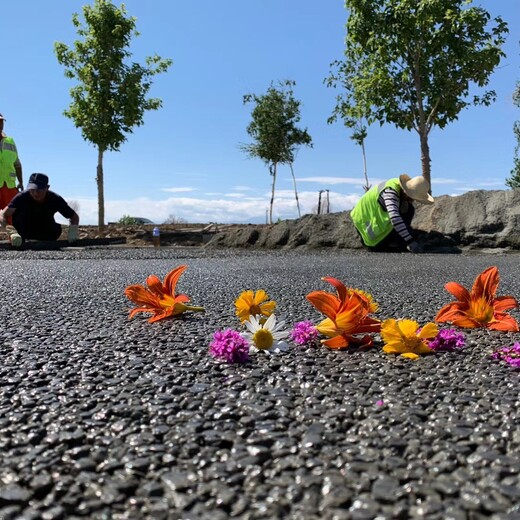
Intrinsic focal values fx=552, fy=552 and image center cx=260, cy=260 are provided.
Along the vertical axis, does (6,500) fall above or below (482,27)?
below

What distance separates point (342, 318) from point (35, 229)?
905 centimetres

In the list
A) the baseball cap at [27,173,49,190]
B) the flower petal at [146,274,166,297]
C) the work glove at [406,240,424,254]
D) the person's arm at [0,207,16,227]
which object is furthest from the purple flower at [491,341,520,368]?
the person's arm at [0,207,16,227]

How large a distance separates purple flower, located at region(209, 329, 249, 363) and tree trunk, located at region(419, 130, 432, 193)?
1253 centimetres

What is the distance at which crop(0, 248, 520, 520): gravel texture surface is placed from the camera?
0.77 metres

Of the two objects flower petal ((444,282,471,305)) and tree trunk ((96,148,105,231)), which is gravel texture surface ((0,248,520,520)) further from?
tree trunk ((96,148,105,231))

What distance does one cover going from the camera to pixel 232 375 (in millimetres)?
1391

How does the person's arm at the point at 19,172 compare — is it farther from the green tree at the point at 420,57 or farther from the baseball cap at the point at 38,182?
the green tree at the point at 420,57

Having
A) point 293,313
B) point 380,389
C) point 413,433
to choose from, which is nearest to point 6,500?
point 413,433

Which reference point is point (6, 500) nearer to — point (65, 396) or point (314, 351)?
point (65, 396)

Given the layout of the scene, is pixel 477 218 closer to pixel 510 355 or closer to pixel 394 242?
pixel 394 242

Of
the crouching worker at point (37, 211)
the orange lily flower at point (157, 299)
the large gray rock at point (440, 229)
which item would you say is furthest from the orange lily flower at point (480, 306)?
the crouching worker at point (37, 211)

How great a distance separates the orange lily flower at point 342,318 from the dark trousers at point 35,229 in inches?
349

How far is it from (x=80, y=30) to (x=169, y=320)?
1725 cm

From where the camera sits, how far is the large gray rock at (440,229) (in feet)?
32.4
